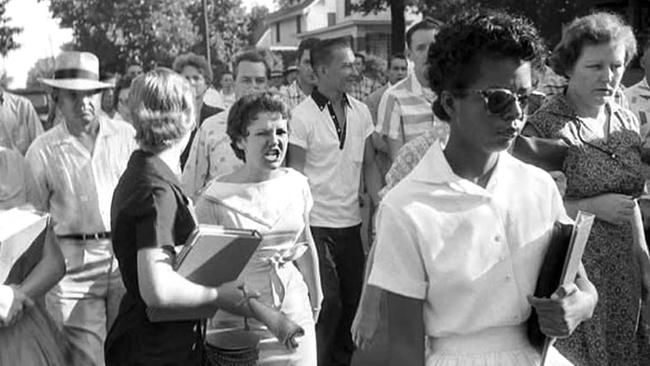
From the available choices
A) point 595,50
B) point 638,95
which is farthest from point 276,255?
point 638,95

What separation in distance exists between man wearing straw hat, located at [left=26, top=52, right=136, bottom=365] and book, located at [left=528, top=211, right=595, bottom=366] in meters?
3.17

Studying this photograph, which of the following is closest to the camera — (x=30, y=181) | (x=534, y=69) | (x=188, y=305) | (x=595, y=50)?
(x=534, y=69)

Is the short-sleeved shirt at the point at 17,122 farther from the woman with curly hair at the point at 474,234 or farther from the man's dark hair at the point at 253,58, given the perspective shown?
the woman with curly hair at the point at 474,234

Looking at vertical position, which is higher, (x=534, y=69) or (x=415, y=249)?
(x=534, y=69)

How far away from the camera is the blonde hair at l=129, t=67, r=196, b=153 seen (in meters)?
3.52

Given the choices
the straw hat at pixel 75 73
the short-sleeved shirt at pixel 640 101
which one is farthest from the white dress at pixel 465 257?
the short-sleeved shirt at pixel 640 101

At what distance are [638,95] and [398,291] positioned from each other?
487cm

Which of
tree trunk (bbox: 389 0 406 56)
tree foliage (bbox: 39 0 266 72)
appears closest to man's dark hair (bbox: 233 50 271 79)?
tree trunk (bbox: 389 0 406 56)

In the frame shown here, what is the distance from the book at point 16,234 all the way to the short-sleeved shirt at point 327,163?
296 centimetres

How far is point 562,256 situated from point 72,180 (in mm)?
3402

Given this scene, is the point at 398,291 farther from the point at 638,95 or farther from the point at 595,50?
the point at 638,95

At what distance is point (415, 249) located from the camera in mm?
2561

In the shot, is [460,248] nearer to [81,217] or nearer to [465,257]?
[465,257]

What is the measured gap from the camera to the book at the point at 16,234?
364 cm
